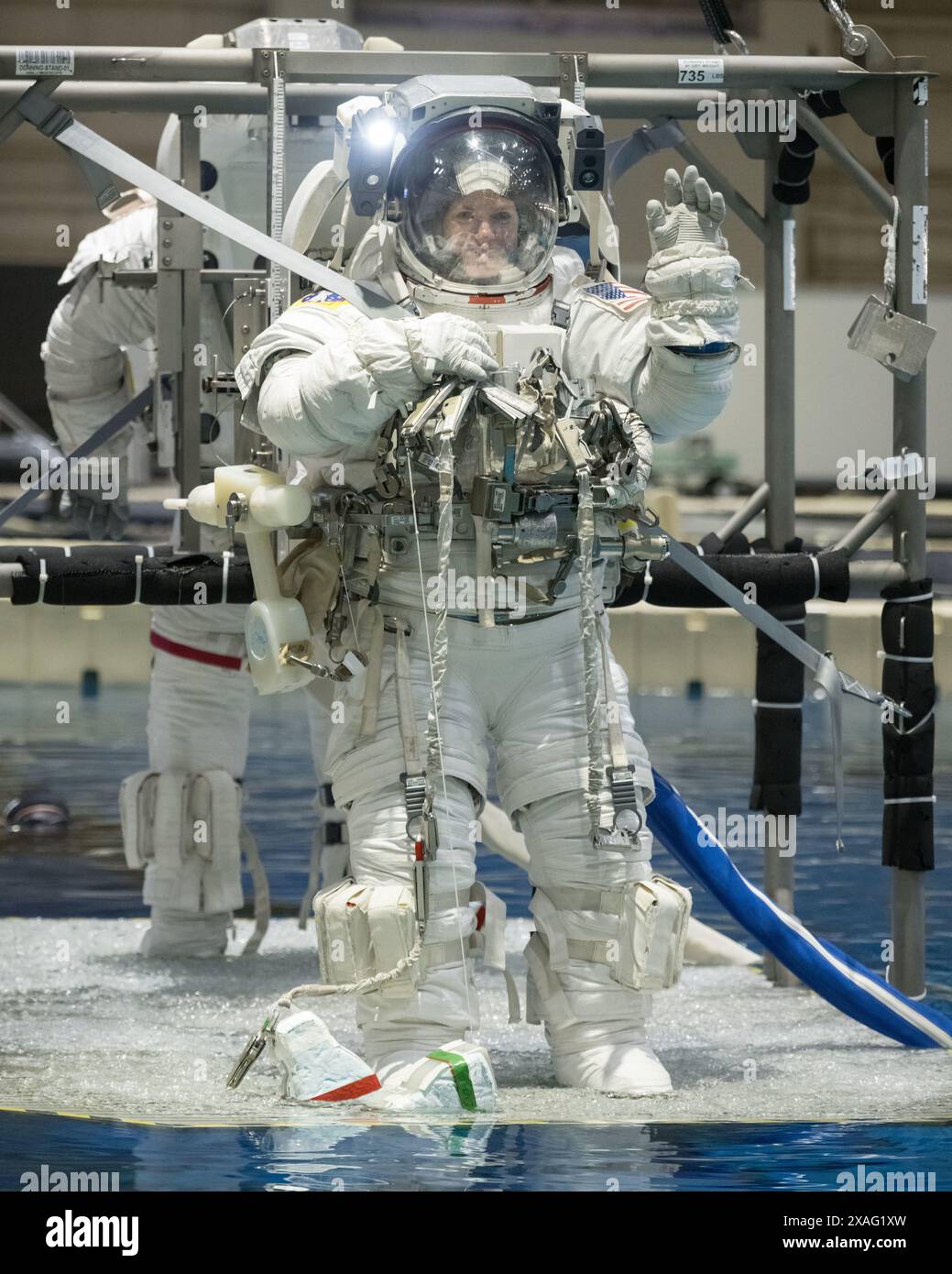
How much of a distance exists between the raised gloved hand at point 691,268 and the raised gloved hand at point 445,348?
35 centimetres

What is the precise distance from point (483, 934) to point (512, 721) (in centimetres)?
43

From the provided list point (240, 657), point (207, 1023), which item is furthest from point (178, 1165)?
point (240, 657)

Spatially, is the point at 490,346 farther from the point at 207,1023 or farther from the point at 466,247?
the point at 207,1023

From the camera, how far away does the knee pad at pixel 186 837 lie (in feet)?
17.7

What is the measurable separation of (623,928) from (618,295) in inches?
48.8

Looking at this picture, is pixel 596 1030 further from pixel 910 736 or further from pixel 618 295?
pixel 618 295

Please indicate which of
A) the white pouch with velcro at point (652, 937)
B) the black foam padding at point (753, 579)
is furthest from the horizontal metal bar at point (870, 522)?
A: the white pouch with velcro at point (652, 937)

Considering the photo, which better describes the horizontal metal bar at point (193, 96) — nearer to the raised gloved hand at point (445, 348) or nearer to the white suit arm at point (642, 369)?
the white suit arm at point (642, 369)

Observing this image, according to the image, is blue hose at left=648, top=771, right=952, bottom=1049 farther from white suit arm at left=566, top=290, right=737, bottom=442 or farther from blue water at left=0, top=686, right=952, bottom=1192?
white suit arm at left=566, top=290, right=737, bottom=442

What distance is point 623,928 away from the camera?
3814 mm

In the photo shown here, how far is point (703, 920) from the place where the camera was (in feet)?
20.9

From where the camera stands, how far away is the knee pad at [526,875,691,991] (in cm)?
378

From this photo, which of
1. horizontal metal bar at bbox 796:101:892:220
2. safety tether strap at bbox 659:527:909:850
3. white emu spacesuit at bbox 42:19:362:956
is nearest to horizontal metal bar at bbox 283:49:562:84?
horizontal metal bar at bbox 796:101:892:220

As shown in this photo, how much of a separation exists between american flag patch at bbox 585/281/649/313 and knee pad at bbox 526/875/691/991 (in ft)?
3.68
